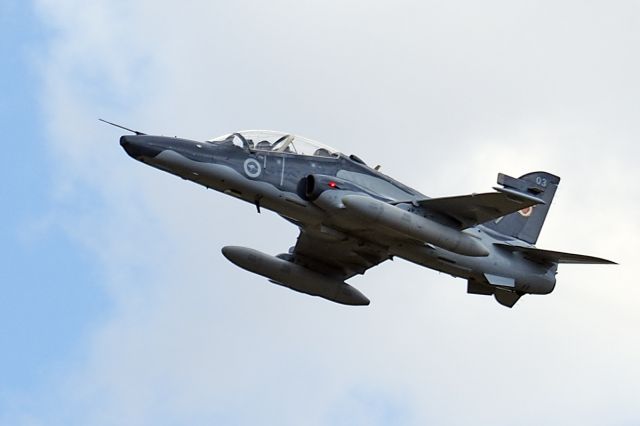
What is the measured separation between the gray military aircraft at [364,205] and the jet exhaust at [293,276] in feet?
0.40

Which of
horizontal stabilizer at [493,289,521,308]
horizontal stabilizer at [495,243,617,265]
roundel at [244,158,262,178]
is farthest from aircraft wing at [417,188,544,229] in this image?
roundel at [244,158,262,178]

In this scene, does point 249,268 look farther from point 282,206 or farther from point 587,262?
point 587,262

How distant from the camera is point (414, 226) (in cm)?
3281

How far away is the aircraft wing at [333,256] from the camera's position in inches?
1453

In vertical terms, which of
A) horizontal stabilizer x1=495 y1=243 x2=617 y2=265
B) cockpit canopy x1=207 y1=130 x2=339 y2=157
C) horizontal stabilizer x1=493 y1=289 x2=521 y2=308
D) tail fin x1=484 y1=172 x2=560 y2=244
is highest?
tail fin x1=484 y1=172 x2=560 y2=244

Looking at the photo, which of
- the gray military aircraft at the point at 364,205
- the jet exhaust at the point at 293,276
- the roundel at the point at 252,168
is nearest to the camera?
the gray military aircraft at the point at 364,205

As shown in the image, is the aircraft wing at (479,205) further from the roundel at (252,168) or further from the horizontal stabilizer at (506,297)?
the roundel at (252,168)

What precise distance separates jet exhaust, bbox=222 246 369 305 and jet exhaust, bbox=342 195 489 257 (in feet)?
18.8

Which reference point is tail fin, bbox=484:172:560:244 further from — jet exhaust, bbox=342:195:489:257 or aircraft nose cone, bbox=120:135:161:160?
aircraft nose cone, bbox=120:135:161:160

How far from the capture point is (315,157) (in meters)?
33.9

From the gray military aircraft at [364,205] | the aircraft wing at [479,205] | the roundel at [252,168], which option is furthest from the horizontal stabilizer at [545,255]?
the roundel at [252,168]

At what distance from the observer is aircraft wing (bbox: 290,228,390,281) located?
36.9 metres

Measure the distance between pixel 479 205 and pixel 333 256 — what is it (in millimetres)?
5829

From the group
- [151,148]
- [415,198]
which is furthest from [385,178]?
[151,148]
